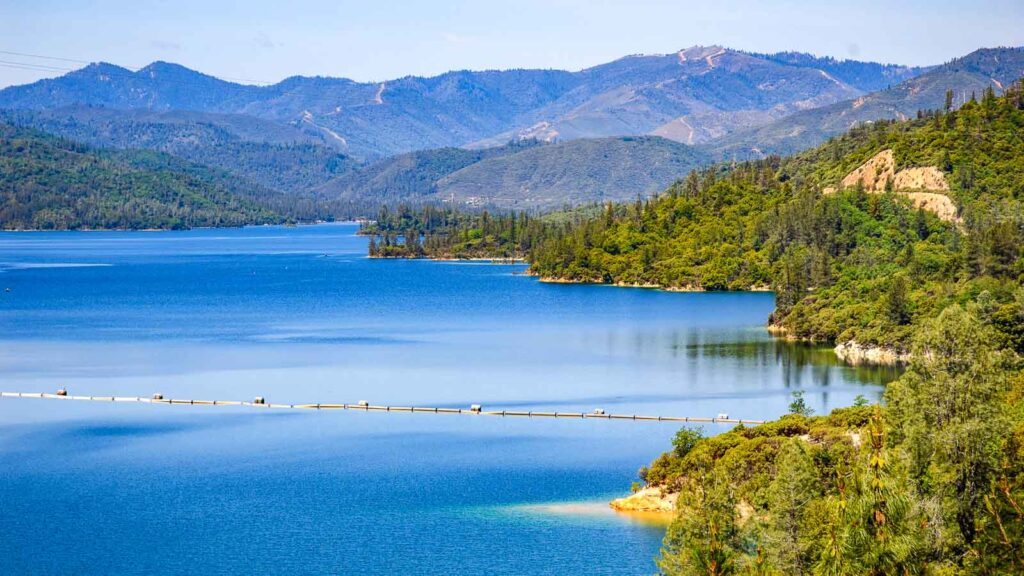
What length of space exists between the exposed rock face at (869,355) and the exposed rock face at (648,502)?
34.7m

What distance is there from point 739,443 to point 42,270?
129903 millimetres

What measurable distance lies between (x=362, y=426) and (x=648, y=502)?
19045 millimetres

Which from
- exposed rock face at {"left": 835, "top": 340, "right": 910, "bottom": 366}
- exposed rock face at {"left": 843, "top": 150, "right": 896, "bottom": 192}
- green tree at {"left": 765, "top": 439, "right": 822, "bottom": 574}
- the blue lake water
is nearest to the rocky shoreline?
the blue lake water

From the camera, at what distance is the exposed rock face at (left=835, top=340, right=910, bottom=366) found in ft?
236

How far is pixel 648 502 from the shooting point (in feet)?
131

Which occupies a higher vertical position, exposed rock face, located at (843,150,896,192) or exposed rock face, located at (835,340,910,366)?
exposed rock face, located at (843,150,896,192)

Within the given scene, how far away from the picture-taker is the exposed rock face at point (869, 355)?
236ft

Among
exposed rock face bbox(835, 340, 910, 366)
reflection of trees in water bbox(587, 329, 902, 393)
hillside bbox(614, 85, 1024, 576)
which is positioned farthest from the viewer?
exposed rock face bbox(835, 340, 910, 366)

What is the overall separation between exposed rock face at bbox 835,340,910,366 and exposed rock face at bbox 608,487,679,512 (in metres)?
34.7

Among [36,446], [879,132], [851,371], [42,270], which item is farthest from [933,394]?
[42,270]

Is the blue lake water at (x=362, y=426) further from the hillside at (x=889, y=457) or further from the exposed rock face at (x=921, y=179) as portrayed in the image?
the exposed rock face at (x=921, y=179)

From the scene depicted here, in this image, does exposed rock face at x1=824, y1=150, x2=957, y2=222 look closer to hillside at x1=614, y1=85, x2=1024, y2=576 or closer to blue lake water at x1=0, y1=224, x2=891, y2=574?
hillside at x1=614, y1=85, x2=1024, y2=576

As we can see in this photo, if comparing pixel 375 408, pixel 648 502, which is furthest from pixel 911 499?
pixel 375 408

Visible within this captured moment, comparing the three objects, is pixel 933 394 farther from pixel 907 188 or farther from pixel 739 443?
pixel 907 188
